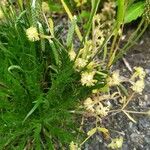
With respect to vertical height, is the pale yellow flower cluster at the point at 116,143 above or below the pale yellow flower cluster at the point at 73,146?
below

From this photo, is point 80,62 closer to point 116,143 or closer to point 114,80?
point 114,80

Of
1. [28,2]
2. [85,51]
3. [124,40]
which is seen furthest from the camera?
[124,40]

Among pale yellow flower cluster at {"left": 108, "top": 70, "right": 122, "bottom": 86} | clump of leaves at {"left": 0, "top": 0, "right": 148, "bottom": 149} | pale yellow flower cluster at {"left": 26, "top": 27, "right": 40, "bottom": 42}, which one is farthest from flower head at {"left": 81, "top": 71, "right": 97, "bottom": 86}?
pale yellow flower cluster at {"left": 26, "top": 27, "right": 40, "bottom": 42}

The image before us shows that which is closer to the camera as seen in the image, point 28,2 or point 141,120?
point 28,2

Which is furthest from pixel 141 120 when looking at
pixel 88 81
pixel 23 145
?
pixel 23 145

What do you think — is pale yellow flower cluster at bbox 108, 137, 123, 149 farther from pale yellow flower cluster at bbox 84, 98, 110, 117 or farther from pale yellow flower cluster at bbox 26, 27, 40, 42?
pale yellow flower cluster at bbox 26, 27, 40, 42

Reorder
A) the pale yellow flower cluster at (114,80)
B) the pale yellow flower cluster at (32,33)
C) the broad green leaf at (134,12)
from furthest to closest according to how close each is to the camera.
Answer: the broad green leaf at (134,12) → the pale yellow flower cluster at (114,80) → the pale yellow flower cluster at (32,33)

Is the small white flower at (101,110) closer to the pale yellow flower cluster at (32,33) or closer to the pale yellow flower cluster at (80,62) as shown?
the pale yellow flower cluster at (80,62)

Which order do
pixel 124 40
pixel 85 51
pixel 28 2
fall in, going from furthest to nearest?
pixel 124 40 < pixel 85 51 < pixel 28 2

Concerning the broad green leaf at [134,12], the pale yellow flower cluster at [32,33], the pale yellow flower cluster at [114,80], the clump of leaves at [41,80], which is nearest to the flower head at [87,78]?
the clump of leaves at [41,80]

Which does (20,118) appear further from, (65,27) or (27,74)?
(65,27)
